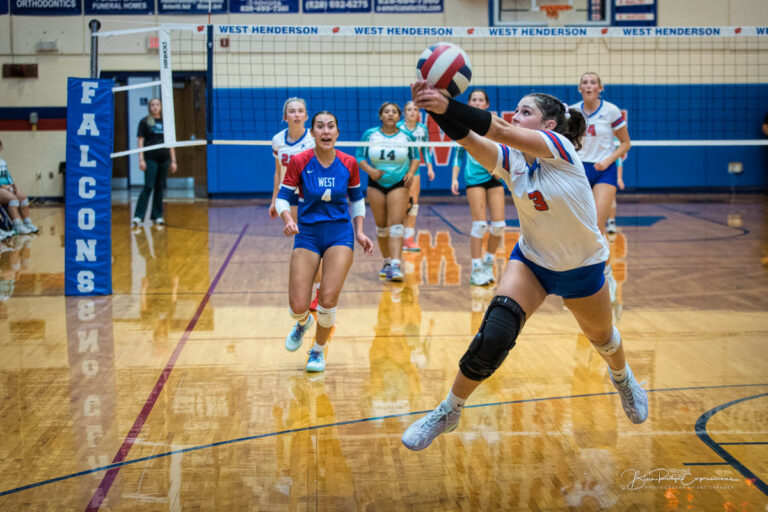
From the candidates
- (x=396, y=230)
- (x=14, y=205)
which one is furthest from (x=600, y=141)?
(x=14, y=205)

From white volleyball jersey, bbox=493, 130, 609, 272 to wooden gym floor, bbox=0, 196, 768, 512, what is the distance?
0.88 metres

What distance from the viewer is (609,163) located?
21.5ft

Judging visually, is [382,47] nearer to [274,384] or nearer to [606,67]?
[606,67]

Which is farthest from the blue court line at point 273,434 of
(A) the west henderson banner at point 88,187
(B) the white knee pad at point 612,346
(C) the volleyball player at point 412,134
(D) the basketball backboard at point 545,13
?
(D) the basketball backboard at point 545,13

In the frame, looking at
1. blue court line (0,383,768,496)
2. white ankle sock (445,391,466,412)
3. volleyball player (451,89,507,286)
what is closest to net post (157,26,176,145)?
volleyball player (451,89,507,286)

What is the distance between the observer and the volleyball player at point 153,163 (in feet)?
41.0

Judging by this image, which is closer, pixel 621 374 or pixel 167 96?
pixel 621 374

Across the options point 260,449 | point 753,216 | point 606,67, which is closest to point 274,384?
point 260,449

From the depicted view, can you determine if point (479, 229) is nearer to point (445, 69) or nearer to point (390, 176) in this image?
point (390, 176)

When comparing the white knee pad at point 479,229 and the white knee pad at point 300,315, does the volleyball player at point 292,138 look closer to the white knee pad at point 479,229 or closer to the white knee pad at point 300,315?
the white knee pad at point 300,315

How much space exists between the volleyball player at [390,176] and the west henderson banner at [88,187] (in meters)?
2.28

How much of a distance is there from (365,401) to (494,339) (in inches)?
49.7

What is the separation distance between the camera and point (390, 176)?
7.81m

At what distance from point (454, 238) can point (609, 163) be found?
4511mm
